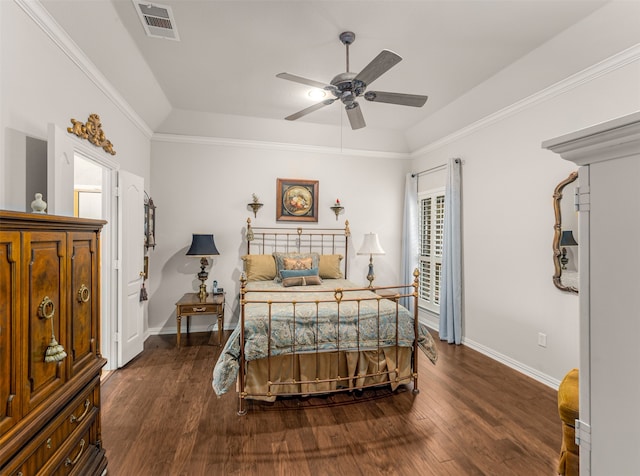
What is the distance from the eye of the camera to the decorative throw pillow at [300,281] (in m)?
4.08

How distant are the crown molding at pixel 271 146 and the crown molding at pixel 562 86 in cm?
134

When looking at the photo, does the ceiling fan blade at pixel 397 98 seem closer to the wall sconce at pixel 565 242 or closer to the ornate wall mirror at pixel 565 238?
the ornate wall mirror at pixel 565 238

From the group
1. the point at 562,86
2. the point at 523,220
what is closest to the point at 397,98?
the point at 562,86

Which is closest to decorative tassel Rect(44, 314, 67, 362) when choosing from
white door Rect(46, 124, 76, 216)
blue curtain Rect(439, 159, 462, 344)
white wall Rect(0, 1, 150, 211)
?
white wall Rect(0, 1, 150, 211)

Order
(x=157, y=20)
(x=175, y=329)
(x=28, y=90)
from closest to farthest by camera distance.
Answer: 1. (x=28, y=90)
2. (x=157, y=20)
3. (x=175, y=329)

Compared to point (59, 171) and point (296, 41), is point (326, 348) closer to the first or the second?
point (59, 171)

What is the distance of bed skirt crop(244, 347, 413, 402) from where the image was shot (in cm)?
274

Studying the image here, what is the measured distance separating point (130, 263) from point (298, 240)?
2401mm

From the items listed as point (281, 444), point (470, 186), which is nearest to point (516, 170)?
point (470, 186)

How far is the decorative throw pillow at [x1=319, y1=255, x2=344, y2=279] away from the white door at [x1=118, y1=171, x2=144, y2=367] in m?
2.42

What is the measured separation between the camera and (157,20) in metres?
2.56

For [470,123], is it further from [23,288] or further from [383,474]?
[23,288]

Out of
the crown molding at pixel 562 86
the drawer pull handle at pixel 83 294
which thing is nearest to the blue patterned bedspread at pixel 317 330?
the drawer pull handle at pixel 83 294

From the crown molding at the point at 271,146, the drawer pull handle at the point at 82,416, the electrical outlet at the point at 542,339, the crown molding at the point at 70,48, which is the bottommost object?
the electrical outlet at the point at 542,339
